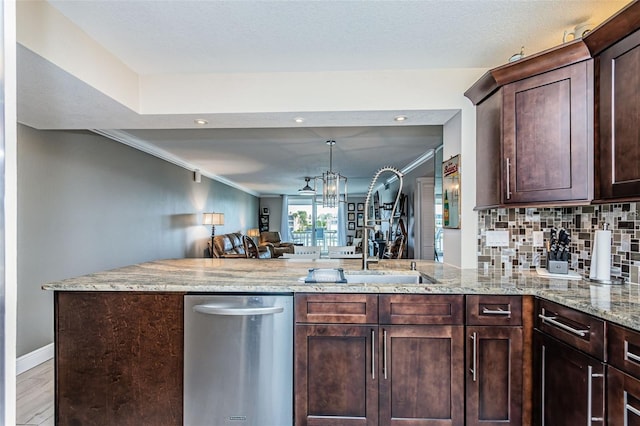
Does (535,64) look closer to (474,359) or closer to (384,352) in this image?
(474,359)

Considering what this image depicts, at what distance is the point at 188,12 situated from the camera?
1845mm

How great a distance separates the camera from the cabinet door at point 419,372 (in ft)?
5.92

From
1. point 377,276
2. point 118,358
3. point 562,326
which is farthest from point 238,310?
point 562,326

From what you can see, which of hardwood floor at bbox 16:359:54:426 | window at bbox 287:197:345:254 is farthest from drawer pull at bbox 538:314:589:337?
window at bbox 287:197:345:254

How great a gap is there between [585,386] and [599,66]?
1523 mm

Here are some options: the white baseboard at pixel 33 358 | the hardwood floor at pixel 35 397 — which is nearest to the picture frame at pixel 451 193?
the hardwood floor at pixel 35 397

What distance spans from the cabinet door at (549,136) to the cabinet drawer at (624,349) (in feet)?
2.67

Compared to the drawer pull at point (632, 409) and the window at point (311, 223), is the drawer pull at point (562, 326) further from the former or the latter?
the window at point (311, 223)

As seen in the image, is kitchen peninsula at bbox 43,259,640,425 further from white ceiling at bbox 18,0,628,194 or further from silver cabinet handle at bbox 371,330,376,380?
white ceiling at bbox 18,0,628,194

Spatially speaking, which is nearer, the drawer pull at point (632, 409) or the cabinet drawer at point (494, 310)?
the drawer pull at point (632, 409)

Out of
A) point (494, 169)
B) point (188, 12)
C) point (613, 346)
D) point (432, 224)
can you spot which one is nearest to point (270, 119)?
point (188, 12)

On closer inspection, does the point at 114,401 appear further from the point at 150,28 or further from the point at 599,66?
the point at 599,66

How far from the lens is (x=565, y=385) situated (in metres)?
1.50

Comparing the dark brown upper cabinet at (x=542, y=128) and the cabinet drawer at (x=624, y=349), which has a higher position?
the dark brown upper cabinet at (x=542, y=128)
